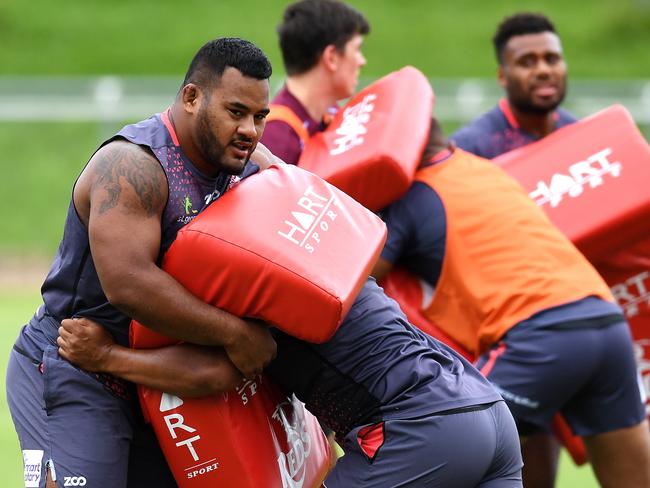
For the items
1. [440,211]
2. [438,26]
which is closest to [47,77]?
[438,26]

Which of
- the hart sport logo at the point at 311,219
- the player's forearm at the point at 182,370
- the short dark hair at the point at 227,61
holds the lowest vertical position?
the player's forearm at the point at 182,370

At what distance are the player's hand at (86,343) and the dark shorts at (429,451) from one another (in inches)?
34.4

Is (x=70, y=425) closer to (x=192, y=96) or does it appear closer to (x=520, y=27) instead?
(x=192, y=96)

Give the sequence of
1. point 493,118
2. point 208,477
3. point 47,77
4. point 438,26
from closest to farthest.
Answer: point 208,477 → point 493,118 → point 47,77 → point 438,26

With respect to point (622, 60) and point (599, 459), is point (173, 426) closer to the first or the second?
point (599, 459)

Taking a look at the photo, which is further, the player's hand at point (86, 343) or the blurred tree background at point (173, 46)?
the blurred tree background at point (173, 46)

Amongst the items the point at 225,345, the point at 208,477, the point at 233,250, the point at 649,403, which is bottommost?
the point at 649,403

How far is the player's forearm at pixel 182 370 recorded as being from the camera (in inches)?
156

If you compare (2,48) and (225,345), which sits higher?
(225,345)

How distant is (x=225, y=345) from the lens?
392 cm

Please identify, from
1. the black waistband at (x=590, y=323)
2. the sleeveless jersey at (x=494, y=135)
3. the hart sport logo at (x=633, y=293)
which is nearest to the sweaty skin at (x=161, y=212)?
the black waistband at (x=590, y=323)

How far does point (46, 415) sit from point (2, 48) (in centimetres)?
2055

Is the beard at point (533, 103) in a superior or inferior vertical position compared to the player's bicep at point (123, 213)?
inferior

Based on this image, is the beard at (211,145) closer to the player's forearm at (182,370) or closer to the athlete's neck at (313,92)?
the player's forearm at (182,370)
